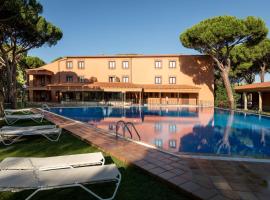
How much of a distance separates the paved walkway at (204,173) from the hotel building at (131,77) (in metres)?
27.1

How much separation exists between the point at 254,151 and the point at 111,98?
27.9 metres

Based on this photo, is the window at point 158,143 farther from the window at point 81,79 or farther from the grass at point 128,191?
the window at point 81,79

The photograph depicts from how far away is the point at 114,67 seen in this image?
3591 cm

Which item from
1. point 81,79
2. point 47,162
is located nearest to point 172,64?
point 81,79

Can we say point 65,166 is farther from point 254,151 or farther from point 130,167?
point 254,151

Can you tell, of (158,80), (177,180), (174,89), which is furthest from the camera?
(158,80)

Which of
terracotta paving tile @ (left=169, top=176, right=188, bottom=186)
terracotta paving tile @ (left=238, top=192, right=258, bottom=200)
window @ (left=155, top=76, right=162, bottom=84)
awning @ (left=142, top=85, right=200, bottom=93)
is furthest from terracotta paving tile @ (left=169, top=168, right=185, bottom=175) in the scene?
window @ (left=155, top=76, right=162, bottom=84)

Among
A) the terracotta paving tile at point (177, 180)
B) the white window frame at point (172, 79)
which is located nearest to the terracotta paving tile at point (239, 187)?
the terracotta paving tile at point (177, 180)

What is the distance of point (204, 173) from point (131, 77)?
31.8 metres

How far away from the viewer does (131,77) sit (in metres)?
35.7

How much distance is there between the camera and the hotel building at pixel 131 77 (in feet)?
112

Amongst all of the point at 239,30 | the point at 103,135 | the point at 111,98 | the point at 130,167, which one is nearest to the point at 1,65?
the point at 111,98

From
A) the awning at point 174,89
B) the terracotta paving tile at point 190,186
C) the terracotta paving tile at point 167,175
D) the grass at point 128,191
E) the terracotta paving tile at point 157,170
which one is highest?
the awning at point 174,89

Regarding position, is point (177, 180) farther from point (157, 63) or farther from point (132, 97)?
point (157, 63)
